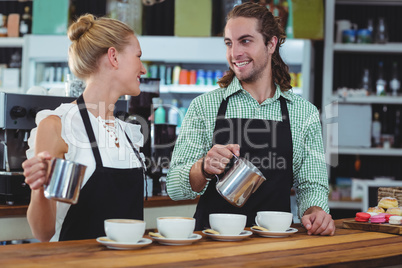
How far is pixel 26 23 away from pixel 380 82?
11.9 feet

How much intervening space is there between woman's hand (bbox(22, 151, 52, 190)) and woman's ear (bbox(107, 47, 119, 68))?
2.04 ft

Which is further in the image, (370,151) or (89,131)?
(370,151)

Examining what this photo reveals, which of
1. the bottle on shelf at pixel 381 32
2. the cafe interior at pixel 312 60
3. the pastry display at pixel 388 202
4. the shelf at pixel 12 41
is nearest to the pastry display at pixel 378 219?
the pastry display at pixel 388 202

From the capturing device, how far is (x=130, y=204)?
175 centimetres

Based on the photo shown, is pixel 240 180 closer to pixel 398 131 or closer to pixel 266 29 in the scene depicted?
pixel 266 29

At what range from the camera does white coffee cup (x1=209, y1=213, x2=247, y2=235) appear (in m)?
1.41

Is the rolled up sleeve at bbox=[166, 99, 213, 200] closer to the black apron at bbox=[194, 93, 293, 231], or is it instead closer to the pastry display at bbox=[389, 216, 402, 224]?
the black apron at bbox=[194, 93, 293, 231]

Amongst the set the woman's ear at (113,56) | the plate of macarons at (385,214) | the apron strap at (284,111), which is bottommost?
the plate of macarons at (385,214)

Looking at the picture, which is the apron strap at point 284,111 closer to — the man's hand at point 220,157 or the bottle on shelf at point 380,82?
the man's hand at point 220,157

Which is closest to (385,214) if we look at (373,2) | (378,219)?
(378,219)

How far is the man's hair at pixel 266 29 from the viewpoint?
208 cm

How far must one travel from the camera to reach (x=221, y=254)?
124cm

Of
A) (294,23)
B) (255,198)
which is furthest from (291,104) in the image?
(294,23)

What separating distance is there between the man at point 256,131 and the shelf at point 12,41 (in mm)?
3786
